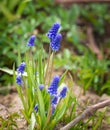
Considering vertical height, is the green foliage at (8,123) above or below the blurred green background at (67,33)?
below

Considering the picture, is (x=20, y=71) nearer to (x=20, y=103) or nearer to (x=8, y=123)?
(x=8, y=123)

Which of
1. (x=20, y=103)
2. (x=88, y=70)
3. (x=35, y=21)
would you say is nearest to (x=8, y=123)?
(x=20, y=103)

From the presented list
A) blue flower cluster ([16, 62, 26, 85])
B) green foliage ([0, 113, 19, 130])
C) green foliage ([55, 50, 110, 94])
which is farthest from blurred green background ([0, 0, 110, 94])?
green foliage ([0, 113, 19, 130])

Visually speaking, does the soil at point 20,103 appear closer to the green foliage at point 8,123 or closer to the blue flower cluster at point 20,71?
the green foliage at point 8,123

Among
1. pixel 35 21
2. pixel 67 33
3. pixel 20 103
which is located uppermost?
pixel 35 21

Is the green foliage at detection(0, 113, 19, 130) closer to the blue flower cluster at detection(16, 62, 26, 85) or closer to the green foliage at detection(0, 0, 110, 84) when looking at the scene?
the blue flower cluster at detection(16, 62, 26, 85)

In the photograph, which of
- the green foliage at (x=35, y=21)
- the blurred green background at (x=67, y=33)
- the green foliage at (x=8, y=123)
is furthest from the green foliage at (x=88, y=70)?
the green foliage at (x=8, y=123)
